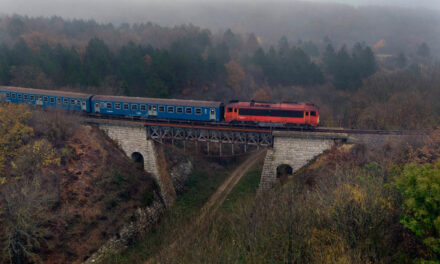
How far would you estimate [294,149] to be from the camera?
31688mm

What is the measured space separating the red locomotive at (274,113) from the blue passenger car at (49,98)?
18799mm

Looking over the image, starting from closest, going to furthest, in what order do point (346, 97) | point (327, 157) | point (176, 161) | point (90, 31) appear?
point (327, 157) < point (176, 161) < point (346, 97) < point (90, 31)

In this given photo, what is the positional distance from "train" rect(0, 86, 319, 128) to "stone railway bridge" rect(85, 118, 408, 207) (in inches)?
62.0

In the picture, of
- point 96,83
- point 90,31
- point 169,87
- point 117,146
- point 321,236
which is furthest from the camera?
point 90,31

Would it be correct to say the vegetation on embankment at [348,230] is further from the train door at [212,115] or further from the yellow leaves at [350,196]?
the train door at [212,115]

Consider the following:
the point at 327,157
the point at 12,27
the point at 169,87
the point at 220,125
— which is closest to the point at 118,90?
the point at 169,87

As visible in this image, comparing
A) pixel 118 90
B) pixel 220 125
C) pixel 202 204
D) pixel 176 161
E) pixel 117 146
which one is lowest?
pixel 202 204

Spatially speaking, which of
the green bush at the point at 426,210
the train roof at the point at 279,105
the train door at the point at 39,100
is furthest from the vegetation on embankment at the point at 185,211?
the train door at the point at 39,100

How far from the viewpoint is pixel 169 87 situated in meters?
56.1

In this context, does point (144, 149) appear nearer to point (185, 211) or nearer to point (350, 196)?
point (185, 211)

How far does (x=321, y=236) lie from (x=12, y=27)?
8631 cm

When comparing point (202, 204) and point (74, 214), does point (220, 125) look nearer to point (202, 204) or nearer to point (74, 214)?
point (202, 204)

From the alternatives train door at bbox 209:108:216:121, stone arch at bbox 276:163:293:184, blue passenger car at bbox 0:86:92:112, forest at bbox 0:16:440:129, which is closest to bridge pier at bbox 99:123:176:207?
blue passenger car at bbox 0:86:92:112

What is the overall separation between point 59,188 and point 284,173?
22270 mm
